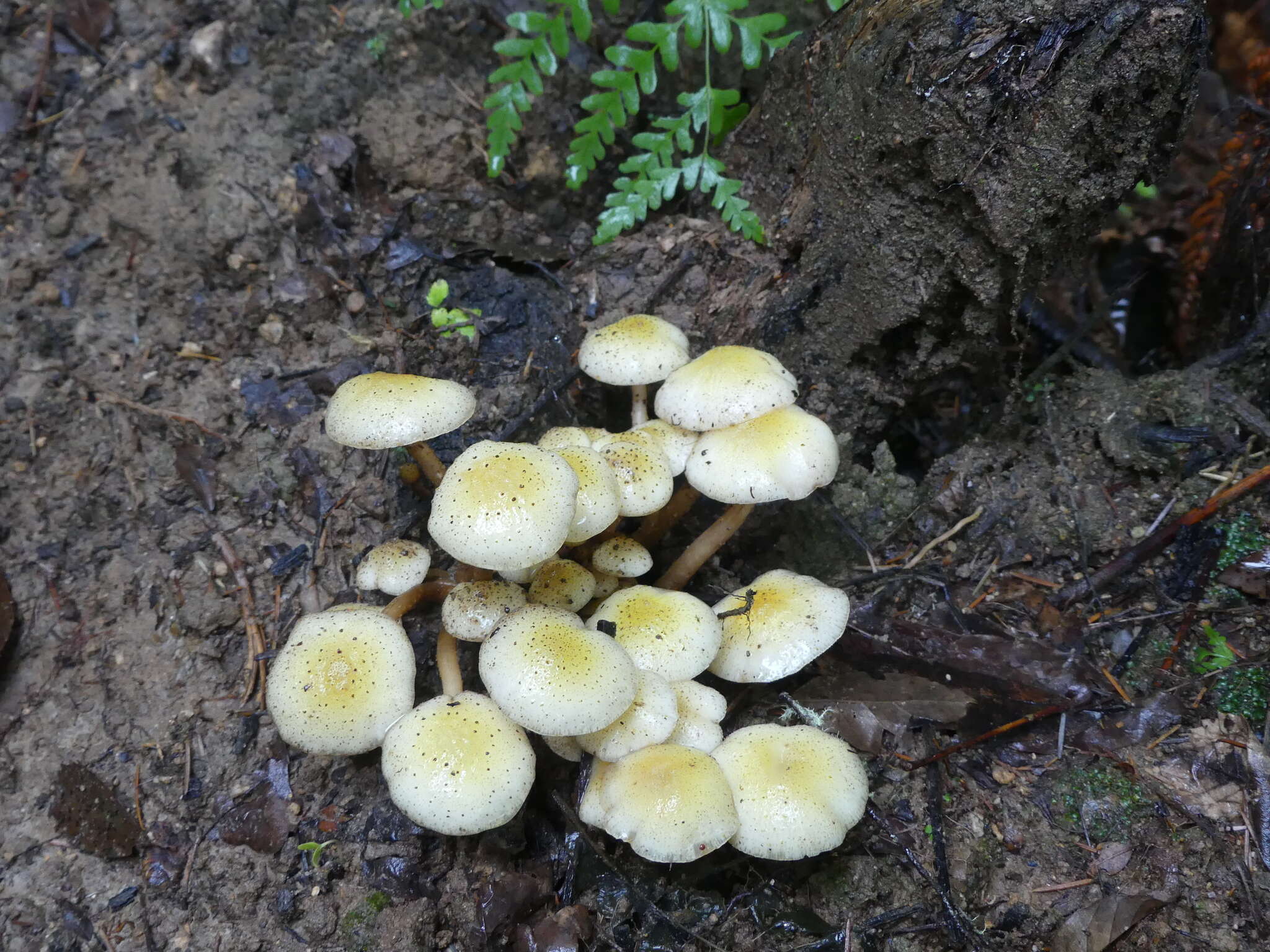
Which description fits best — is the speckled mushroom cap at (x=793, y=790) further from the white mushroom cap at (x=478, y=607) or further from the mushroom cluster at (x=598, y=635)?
the white mushroom cap at (x=478, y=607)

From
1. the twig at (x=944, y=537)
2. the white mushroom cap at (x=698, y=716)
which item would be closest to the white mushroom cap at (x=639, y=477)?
the white mushroom cap at (x=698, y=716)

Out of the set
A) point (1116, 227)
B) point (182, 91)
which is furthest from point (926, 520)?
point (182, 91)

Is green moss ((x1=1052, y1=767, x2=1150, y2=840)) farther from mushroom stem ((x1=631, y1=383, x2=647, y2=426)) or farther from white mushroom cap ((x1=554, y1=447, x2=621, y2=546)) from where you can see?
mushroom stem ((x1=631, y1=383, x2=647, y2=426))

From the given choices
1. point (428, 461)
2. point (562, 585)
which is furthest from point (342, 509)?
point (562, 585)

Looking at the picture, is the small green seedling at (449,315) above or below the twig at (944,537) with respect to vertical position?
above

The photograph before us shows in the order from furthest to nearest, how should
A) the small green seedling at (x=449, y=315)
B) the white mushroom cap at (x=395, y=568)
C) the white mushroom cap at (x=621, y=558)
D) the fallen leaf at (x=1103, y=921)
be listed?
the small green seedling at (x=449, y=315), the white mushroom cap at (x=621, y=558), the white mushroom cap at (x=395, y=568), the fallen leaf at (x=1103, y=921)

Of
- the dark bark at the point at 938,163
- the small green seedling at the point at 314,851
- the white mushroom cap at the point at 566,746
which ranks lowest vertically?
the small green seedling at the point at 314,851

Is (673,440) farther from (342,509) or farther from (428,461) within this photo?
(342,509)
